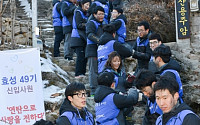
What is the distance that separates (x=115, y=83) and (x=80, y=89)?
5.41 feet

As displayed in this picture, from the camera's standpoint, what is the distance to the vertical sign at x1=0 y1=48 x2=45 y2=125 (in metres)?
7.12

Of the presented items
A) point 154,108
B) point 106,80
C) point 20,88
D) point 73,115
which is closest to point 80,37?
point 20,88

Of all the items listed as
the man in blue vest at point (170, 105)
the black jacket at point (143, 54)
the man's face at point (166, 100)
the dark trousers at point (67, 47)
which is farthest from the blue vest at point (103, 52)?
the man's face at point (166, 100)

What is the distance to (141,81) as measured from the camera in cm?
504

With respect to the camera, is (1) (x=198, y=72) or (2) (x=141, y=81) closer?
(2) (x=141, y=81)

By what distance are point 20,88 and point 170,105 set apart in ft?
12.6

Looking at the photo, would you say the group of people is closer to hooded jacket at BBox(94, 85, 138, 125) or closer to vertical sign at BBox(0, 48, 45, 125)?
hooded jacket at BBox(94, 85, 138, 125)

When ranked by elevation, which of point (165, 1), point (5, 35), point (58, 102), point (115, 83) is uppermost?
point (165, 1)

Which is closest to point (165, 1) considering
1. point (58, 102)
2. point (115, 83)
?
point (58, 102)

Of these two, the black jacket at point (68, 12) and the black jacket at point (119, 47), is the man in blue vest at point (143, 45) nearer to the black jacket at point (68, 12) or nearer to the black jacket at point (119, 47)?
the black jacket at point (119, 47)

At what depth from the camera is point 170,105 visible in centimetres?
394

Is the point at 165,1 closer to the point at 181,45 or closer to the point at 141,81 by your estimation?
the point at 181,45

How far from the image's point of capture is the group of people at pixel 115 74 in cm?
403

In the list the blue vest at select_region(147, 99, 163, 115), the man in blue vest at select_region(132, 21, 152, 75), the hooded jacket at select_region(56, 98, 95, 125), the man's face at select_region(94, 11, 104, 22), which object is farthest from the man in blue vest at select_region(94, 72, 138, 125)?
the man's face at select_region(94, 11, 104, 22)
